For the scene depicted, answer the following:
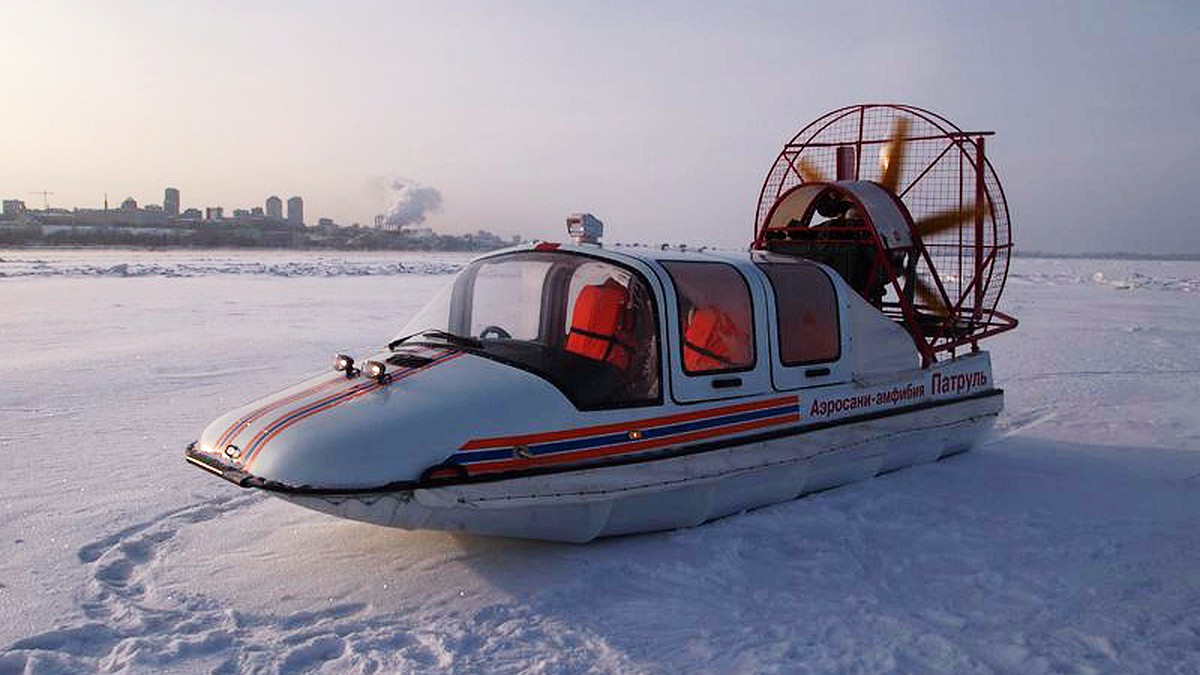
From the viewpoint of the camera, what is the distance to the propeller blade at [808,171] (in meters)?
7.70

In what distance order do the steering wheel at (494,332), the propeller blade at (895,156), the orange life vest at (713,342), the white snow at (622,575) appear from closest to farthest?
the white snow at (622,575) < the orange life vest at (713,342) < the steering wheel at (494,332) < the propeller blade at (895,156)

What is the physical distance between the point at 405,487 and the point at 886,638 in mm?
2075

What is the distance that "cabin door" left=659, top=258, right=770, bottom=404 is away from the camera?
4.71 metres

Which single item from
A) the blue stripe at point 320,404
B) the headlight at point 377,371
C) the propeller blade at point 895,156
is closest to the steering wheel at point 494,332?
the blue stripe at point 320,404

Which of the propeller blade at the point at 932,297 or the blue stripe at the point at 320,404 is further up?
the propeller blade at the point at 932,297

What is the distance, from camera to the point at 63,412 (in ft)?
23.9

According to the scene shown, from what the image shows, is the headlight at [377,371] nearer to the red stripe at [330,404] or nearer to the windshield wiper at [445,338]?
the red stripe at [330,404]

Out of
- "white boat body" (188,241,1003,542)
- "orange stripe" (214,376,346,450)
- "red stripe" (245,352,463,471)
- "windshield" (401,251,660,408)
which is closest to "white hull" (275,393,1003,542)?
"white boat body" (188,241,1003,542)

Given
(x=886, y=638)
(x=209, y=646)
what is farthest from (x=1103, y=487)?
(x=209, y=646)

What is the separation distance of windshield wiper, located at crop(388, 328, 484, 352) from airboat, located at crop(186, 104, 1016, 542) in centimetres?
2

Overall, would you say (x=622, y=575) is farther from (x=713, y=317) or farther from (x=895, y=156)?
(x=895, y=156)

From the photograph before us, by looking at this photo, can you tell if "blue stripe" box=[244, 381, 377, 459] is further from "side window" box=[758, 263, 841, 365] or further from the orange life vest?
"side window" box=[758, 263, 841, 365]

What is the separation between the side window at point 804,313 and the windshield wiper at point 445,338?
5.95ft

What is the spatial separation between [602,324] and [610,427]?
0.65 m
